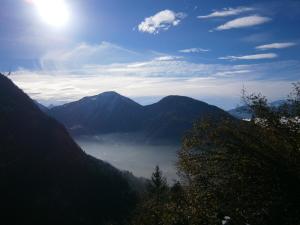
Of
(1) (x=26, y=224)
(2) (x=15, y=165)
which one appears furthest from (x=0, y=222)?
(2) (x=15, y=165)

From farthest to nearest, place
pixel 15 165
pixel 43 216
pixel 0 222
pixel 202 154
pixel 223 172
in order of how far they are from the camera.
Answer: pixel 15 165, pixel 43 216, pixel 0 222, pixel 202 154, pixel 223 172

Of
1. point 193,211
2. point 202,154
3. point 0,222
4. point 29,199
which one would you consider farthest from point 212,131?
point 29,199

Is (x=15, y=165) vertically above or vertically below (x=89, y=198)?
above

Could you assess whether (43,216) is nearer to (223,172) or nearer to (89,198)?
(89,198)

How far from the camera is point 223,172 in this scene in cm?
2152

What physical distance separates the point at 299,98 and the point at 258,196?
21.7ft

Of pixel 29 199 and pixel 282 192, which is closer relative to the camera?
pixel 282 192

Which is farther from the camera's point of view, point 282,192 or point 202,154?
point 202,154

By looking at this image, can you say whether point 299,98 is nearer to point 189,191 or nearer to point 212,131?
point 212,131

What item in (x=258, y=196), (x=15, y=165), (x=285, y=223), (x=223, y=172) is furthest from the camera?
(x=15, y=165)

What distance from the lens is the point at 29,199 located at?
581 feet

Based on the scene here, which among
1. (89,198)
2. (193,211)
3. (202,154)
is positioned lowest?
(89,198)

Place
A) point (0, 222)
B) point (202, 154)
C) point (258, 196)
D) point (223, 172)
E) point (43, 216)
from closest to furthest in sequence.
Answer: point (258, 196), point (223, 172), point (202, 154), point (0, 222), point (43, 216)

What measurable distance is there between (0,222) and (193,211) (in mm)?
146336
